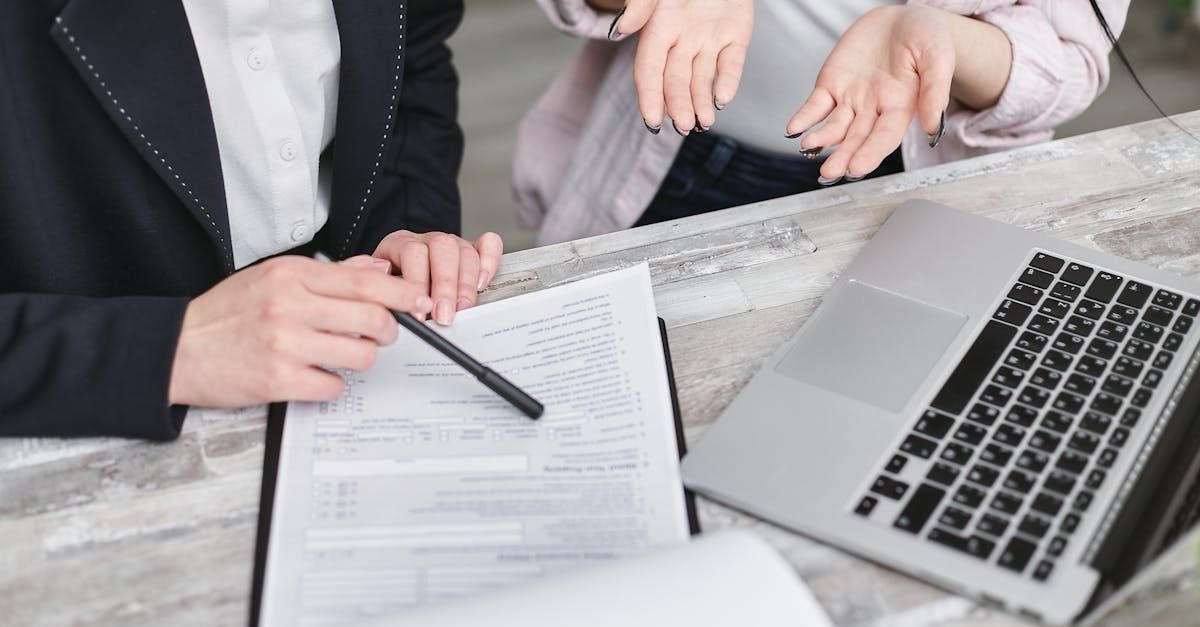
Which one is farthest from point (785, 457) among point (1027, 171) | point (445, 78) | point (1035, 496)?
point (445, 78)

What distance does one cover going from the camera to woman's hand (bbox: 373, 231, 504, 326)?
0.76 metres

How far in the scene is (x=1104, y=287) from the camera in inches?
29.4

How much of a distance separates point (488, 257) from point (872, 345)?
31cm

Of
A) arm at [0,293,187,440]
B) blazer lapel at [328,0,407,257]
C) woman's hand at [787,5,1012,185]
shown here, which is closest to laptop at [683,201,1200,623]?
woman's hand at [787,5,1012,185]

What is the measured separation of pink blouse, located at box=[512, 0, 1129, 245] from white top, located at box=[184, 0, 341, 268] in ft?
1.01

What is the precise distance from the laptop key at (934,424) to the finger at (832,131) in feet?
0.92

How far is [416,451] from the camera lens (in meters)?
0.64

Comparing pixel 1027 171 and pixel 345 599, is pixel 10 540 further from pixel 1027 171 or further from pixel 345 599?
pixel 1027 171

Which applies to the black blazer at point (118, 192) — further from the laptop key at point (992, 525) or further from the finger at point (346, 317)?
the laptop key at point (992, 525)

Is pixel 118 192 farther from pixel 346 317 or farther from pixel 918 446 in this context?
pixel 918 446

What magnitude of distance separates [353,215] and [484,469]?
1.56 feet

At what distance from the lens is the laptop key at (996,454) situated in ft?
2.00

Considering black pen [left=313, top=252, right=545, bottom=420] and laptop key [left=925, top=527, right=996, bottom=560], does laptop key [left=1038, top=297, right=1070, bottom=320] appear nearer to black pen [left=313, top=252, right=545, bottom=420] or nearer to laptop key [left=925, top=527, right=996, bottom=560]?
laptop key [left=925, top=527, right=996, bottom=560]

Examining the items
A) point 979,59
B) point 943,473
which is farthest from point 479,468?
point 979,59
